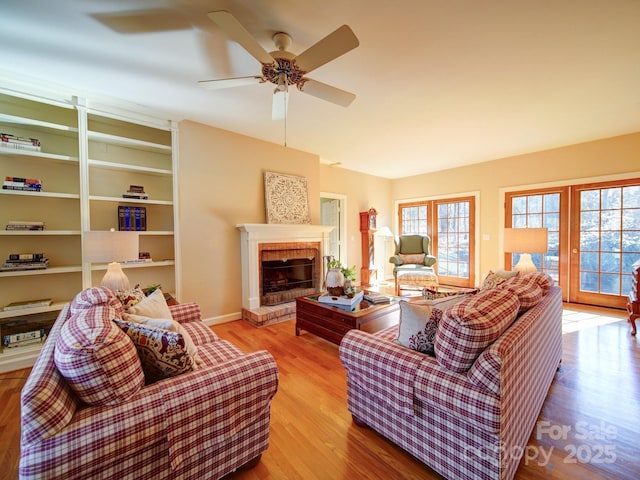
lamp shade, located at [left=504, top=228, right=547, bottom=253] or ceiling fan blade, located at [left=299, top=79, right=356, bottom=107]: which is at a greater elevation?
ceiling fan blade, located at [left=299, top=79, right=356, bottom=107]

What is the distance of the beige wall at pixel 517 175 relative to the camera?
3.81m

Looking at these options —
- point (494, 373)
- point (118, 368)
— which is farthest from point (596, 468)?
point (118, 368)

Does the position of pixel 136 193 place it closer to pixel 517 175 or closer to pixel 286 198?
Result: pixel 286 198

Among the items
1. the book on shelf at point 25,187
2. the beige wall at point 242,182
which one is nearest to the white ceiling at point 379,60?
the beige wall at point 242,182

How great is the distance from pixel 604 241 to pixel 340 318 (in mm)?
4372

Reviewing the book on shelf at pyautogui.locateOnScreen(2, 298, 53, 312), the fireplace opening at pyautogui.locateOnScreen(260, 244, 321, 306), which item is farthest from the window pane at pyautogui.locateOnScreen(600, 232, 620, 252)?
the book on shelf at pyautogui.locateOnScreen(2, 298, 53, 312)

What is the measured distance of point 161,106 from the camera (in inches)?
115

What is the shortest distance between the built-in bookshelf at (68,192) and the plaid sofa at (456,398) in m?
2.62

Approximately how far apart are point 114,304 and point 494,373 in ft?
6.40

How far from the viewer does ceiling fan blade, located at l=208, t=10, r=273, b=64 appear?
136cm

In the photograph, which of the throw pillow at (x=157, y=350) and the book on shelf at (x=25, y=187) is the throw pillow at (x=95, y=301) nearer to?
the throw pillow at (x=157, y=350)

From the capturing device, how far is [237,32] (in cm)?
149

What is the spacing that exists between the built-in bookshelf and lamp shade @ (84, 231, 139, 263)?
1.96 ft

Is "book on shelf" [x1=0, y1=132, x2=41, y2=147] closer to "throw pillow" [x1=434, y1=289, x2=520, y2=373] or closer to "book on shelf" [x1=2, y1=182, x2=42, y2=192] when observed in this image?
"book on shelf" [x1=2, y1=182, x2=42, y2=192]
